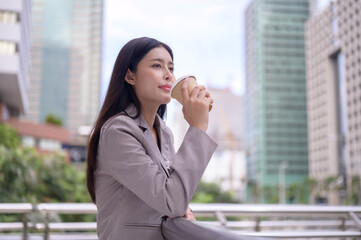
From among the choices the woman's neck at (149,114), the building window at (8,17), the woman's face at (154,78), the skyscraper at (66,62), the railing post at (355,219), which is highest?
the skyscraper at (66,62)

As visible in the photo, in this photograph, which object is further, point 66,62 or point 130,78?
point 66,62

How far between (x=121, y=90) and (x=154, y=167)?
0.29 m

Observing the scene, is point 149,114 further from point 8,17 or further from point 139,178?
point 8,17

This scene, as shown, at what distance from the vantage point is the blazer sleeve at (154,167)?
2.90 ft

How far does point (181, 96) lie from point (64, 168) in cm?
2068

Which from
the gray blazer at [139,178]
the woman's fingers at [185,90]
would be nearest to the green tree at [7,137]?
the gray blazer at [139,178]

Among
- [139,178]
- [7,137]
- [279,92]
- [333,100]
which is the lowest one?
[139,178]

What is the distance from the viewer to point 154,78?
1078 millimetres

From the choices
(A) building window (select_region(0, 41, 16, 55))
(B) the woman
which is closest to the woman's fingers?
(B) the woman

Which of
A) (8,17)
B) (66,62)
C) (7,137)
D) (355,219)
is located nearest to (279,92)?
(66,62)

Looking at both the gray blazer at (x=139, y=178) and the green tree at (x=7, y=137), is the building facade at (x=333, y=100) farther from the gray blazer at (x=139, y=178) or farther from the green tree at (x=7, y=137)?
the gray blazer at (x=139, y=178)

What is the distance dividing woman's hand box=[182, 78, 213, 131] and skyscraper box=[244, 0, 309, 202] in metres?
75.1

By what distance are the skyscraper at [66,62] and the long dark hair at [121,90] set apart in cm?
8949

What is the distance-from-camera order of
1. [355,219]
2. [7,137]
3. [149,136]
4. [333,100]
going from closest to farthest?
[149,136]
[355,219]
[7,137]
[333,100]
